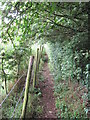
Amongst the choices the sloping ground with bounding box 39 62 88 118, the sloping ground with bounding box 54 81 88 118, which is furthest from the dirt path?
the sloping ground with bounding box 54 81 88 118

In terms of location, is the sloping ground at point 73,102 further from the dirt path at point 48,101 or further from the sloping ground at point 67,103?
the dirt path at point 48,101

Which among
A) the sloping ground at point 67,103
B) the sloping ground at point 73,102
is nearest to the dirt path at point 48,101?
the sloping ground at point 67,103

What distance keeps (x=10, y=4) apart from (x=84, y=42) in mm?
3080

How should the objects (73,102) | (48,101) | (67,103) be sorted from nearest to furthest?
1. (73,102)
2. (67,103)
3. (48,101)

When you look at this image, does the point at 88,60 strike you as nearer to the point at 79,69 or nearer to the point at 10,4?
the point at 79,69

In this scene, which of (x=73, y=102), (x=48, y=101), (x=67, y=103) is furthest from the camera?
(x=48, y=101)

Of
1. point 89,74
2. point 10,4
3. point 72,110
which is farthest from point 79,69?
point 10,4

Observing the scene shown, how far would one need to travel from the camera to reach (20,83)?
214 inches

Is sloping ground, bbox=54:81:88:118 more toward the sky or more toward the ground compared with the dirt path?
more toward the sky

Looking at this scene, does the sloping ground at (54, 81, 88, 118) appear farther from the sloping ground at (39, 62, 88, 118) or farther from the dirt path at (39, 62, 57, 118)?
the dirt path at (39, 62, 57, 118)

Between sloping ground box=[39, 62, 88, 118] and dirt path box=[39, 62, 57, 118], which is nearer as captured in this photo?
sloping ground box=[39, 62, 88, 118]

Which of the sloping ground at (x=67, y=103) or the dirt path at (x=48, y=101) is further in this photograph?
the dirt path at (x=48, y=101)

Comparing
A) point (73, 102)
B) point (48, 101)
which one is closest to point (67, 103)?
point (73, 102)

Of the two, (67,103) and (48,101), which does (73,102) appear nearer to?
(67,103)
